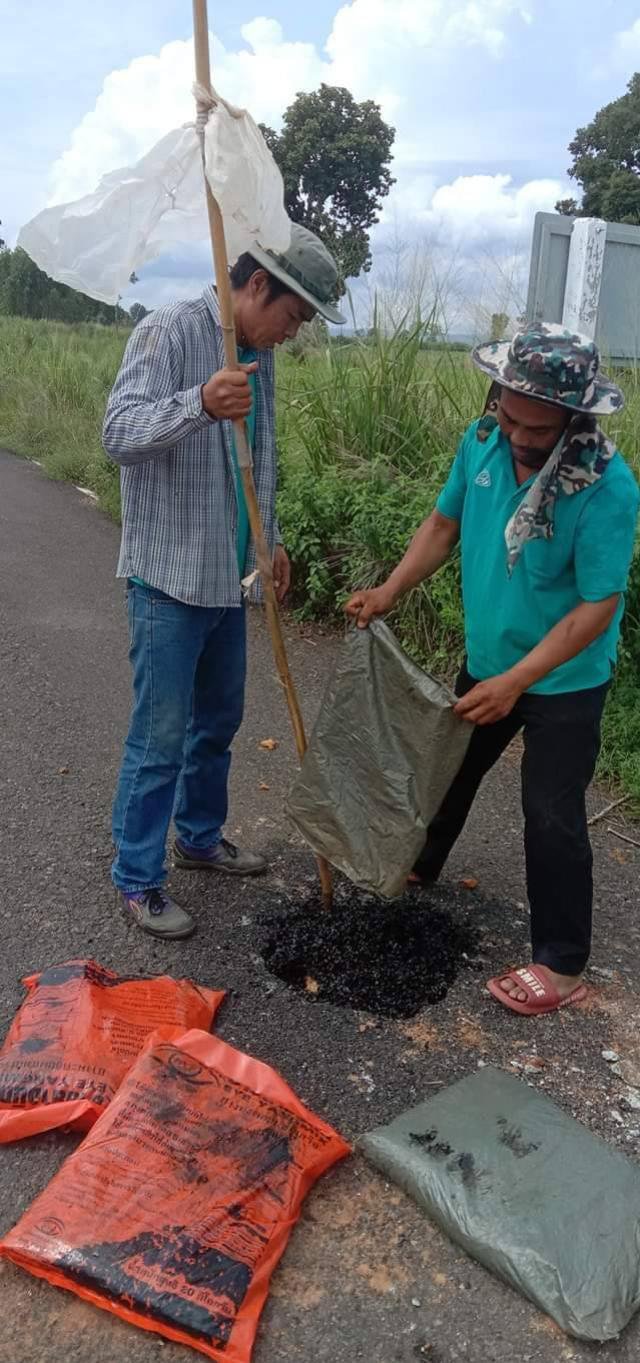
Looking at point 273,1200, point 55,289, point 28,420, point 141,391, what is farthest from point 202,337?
point 55,289

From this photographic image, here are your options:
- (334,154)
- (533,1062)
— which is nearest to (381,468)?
(533,1062)

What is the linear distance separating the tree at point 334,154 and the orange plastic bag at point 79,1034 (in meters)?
18.9

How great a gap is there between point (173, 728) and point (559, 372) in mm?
1499

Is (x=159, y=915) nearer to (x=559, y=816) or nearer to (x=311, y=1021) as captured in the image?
(x=311, y=1021)

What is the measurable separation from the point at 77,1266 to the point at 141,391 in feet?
6.73

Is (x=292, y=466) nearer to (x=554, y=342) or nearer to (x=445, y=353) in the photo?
(x=445, y=353)

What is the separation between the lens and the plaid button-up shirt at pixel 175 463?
2.67 m

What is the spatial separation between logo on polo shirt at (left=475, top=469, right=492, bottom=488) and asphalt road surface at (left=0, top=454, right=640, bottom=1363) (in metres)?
1.52

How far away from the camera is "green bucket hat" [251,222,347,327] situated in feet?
8.67

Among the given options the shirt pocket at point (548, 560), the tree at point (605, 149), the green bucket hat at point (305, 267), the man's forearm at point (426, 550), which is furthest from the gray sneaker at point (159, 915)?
the tree at point (605, 149)

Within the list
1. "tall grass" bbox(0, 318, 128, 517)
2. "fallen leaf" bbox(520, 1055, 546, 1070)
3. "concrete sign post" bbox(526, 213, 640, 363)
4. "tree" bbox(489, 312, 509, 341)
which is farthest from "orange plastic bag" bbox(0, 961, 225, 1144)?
"tall grass" bbox(0, 318, 128, 517)

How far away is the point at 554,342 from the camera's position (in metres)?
2.38

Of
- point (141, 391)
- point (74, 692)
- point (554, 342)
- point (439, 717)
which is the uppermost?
point (554, 342)

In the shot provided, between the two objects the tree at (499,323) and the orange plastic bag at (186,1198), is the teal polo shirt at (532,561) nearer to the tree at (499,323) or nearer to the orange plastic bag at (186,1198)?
the orange plastic bag at (186,1198)
